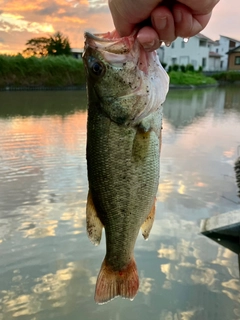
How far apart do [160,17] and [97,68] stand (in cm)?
46

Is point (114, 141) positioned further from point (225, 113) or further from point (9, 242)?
point (225, 113)

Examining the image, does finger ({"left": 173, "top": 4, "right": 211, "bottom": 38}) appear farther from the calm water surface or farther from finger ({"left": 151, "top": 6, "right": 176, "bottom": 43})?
the calm water surface

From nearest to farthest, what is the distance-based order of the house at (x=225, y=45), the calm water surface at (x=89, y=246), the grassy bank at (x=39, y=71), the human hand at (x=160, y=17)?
A: the human hand at (x=160, y=17)
the calm water surface at (x=89, y=246)
the grassy bank at (x=39, y=71)
the house at (x=225, y=45)

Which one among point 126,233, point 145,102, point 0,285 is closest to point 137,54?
point 145,102

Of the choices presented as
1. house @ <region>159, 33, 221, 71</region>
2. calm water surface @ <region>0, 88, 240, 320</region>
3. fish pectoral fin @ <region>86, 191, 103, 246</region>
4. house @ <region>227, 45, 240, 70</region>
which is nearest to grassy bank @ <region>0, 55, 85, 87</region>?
calm water surface @ <region>0, 88, 240, 320</region>

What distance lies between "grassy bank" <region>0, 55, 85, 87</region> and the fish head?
29268mm

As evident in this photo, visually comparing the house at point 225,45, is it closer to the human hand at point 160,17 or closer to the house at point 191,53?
the house at point 191,53

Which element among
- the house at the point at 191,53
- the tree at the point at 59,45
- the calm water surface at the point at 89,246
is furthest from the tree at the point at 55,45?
the calm water surface at the point at 89,246

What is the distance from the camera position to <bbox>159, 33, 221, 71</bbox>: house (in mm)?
49812

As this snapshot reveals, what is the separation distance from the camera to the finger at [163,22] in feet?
4.31

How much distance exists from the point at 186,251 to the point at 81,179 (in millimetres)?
3153

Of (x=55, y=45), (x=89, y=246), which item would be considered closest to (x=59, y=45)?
(x=55, y=45)

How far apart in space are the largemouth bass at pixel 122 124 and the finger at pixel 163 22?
0.53 ft

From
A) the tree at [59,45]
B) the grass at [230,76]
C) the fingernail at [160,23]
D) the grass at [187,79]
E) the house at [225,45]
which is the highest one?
the house at [225,45]
